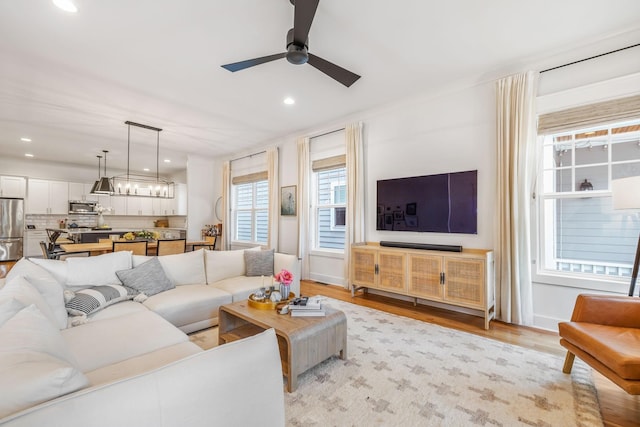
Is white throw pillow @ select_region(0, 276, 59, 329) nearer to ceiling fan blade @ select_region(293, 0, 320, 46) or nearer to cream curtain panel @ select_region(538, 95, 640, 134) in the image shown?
ceiling fan blade @ select_region(293, 0, 320, 46)

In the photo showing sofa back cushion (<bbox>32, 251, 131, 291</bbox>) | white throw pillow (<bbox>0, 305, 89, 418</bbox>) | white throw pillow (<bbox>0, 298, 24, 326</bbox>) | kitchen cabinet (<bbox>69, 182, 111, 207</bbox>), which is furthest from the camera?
kitchen cabinet (<bbox>69, 182, 111, 207</bbox>)

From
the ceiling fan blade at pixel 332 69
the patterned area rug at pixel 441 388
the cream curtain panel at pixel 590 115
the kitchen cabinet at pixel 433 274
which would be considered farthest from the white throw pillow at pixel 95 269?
the cream curtain panel at pixel 590 115

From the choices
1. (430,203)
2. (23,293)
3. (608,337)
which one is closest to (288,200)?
(430,203)

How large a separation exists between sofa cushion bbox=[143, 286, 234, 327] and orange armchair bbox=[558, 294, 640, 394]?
9.67ft

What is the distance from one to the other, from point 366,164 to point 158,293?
333cm

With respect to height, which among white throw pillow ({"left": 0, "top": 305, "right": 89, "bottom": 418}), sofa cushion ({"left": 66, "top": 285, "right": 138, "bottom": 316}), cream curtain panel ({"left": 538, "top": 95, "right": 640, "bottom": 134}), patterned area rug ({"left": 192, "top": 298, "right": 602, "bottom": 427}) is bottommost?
patterned area rug ({"left": 192, "top": 298, "right": 602, "bottom": 427})

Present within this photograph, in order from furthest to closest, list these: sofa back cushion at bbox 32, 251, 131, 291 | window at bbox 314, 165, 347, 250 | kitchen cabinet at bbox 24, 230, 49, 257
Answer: kitchen cabinet at bbox 24, 230, 49, 257, window at bbox 314, 165, 347, 250, sofa back cushion at bbox 32, 251, 131, 291

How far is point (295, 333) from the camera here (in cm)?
197

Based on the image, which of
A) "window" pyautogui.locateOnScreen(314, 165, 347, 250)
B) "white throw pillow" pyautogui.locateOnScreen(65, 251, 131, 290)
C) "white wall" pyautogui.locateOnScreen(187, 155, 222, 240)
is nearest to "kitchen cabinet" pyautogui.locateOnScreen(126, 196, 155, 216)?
"white wall" pyautogui.locateOnScreen(187, 155, 222, 240)

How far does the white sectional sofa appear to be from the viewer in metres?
0.73

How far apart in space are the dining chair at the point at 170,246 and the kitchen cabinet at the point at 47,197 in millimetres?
5756

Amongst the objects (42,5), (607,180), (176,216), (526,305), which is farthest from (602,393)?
(176,216)

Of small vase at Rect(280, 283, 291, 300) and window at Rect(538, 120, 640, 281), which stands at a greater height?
window at Rect(538, 120, 640, 281)

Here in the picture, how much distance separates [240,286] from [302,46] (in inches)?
99.3
